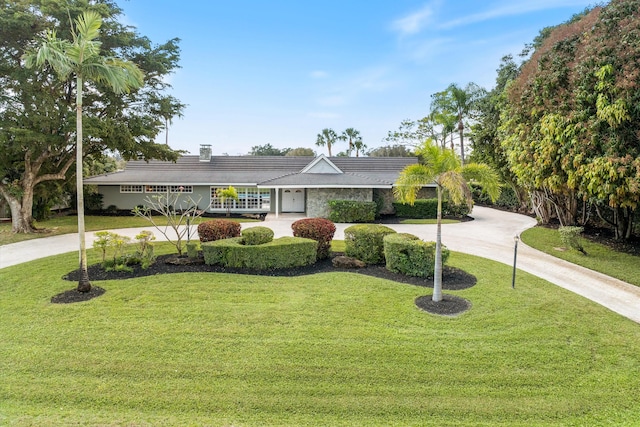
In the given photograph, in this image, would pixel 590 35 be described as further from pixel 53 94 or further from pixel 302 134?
pixel 302 134

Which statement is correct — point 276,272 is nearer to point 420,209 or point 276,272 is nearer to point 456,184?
point 456,184

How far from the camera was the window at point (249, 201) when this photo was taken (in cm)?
2514

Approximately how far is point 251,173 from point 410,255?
2039 cm

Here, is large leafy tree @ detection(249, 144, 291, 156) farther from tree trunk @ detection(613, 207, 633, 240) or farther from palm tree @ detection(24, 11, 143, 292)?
palm tree @ detection(24, 11, 143, 292)

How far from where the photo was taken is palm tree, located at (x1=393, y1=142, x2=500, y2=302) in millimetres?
6957

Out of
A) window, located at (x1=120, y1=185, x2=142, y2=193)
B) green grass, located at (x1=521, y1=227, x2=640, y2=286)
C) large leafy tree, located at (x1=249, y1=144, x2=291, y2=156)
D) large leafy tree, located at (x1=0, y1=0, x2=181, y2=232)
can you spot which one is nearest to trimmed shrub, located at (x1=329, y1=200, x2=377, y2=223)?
green grass, located at (x1=521, y1=227, x2=640, y2=286)

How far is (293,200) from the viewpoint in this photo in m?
25.2

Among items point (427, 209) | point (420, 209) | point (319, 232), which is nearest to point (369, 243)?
point (319, 232)

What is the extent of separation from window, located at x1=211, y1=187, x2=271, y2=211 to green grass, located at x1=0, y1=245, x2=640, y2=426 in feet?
56.7

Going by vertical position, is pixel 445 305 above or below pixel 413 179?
below

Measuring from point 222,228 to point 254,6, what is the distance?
30.8 ft

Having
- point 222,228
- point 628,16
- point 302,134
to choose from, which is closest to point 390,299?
point 222,228

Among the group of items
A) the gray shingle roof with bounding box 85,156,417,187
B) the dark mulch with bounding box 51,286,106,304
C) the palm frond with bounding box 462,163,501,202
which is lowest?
the dark mulch with bounding box 51,286,106,304

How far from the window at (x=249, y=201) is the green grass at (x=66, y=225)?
2.78m
